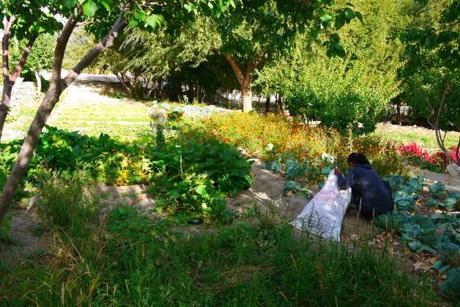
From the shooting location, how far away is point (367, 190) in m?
6.36

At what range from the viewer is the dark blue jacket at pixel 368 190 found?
20.6 feet

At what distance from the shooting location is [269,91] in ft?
76.5

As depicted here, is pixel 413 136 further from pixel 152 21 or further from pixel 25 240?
pixel 152 21

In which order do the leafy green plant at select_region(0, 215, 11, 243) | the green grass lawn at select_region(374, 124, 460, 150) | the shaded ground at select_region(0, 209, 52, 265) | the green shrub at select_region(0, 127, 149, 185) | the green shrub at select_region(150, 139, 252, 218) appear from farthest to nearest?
the green grass lawn at select_region(374, 124, 460, 150), the green shrub at select_region(0, 127, 149, 185), the green shrub at select_region(150, 139, 252, 218), the leafy green plant at select_region(0, 215, 11, 243), the shaded ground at select_region(0, 209, 52, 265)

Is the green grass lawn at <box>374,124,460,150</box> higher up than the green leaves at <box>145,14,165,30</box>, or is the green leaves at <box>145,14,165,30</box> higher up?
the green leaves at <box>145,14,165,30</box>

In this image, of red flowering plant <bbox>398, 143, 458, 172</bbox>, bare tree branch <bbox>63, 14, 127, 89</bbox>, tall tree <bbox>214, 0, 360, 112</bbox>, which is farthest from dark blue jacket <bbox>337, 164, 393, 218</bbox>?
red flowering plant <bbox>398, 143, 458, 172</bbox>

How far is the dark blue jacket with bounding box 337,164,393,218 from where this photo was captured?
6.28 metres

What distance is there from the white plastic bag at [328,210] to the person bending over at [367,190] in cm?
14

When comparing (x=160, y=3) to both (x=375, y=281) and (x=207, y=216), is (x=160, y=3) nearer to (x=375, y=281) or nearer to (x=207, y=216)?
(x=375, y=281)

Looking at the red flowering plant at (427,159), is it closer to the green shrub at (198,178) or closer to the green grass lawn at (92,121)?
the green shrub at (198,178)

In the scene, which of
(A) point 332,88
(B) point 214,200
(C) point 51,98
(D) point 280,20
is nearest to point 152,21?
(C) point 51,98

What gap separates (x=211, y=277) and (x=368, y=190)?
3096 mm

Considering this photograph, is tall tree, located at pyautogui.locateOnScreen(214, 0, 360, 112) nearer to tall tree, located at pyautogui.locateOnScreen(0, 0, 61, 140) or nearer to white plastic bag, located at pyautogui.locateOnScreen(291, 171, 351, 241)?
tall tree, located at pyautogui.locateOnScreen(0, 0, 61, 140)

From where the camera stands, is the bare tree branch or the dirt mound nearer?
the bare tree branch
